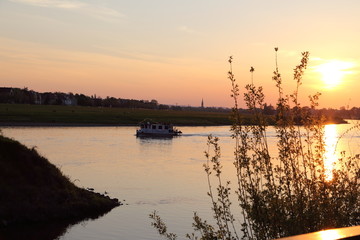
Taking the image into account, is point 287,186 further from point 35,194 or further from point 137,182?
point 137,182

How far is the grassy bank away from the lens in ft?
89.9

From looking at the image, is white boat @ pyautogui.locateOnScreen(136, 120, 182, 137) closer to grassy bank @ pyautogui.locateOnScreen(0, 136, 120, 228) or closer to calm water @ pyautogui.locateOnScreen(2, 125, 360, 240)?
calm water @ pyautogui.locateOnScreen(2, 125, 360, 240)

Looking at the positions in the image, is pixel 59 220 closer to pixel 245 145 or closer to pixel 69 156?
pixel 245 145

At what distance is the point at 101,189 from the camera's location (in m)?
36.9

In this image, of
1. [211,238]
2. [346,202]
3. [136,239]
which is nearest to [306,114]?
[346,202]

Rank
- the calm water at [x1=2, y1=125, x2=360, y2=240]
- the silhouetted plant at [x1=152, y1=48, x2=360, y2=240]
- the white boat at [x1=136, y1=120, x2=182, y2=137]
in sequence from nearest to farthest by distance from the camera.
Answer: the silhouetted plant at [x1=152, y1=48, x2=360, y2=240] < the calm water at [x1=2, y1=125, x2=360, y2=240] < the white boat at [x1=136, y1=120, x2=182, y2=137]

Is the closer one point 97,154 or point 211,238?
point 211,238

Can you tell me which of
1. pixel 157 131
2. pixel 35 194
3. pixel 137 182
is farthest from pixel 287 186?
pixel 157 131

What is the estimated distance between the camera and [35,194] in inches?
1133

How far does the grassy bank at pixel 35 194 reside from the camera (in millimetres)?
27406

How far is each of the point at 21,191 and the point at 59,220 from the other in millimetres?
2590

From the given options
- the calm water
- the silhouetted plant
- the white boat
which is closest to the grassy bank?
the calm water

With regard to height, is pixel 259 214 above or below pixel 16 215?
above

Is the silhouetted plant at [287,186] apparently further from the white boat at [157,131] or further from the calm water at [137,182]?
the white boat at [157,131]
